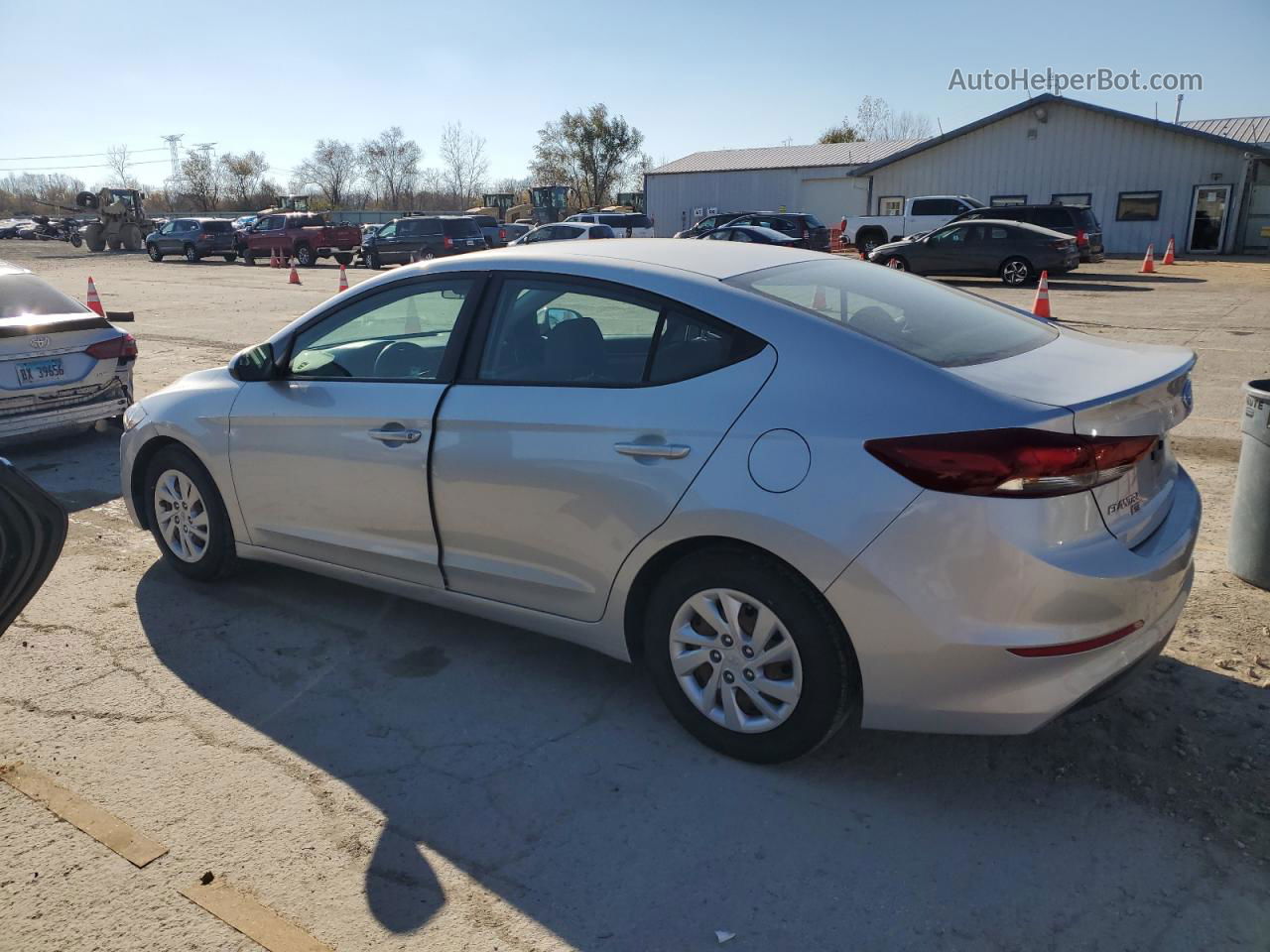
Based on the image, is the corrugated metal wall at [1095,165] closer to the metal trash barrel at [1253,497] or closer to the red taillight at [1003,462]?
the metal trash barrel at [1253,497]

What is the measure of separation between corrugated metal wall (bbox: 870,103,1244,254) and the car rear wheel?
48.9 feet

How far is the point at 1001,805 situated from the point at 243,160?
103m

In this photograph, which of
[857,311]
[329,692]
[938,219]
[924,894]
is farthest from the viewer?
[938,219]

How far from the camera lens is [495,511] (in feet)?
11.7

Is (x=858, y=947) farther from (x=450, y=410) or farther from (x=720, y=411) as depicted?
(x=450, y=410)

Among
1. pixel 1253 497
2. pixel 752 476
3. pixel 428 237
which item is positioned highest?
pixel 752 476

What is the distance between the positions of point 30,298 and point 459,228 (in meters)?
22.9

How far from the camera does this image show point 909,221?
30.1 metres

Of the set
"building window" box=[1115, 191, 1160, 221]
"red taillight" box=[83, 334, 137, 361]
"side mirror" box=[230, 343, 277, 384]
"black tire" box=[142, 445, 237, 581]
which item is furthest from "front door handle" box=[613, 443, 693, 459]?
"building window" box=[1115, 191, 1160, 221]

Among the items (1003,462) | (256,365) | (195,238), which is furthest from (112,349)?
(195,238)

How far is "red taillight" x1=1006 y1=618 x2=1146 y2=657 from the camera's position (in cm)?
270

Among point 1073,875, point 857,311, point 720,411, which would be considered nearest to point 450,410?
point 720,411

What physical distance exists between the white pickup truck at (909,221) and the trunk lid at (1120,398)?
1089 inches

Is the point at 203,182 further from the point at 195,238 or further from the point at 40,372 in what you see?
the point at 40,372
